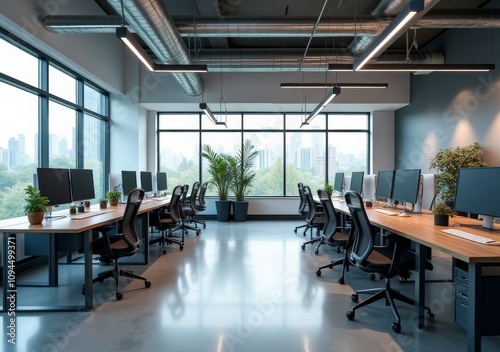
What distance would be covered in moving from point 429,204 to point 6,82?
19.0 feet

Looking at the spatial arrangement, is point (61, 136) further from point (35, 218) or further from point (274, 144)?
point (274, 144)

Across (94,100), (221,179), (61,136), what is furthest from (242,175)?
(61,136)

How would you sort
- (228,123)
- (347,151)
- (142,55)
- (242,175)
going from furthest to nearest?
(347,151) → (228,123) → (242,175) → (142,55)

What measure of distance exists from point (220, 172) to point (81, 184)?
15.4 ft

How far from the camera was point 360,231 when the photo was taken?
10.1 ft

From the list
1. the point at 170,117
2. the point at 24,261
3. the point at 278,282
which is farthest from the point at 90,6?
the point at 278,282

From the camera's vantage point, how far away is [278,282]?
3869mm

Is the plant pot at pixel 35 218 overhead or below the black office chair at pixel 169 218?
overhead

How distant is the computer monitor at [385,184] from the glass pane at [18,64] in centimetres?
549

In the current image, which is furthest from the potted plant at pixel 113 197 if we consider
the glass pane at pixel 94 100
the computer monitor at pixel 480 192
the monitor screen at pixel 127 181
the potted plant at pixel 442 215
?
the computer monitor at pixel 480 192

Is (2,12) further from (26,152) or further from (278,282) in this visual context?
(278,282)

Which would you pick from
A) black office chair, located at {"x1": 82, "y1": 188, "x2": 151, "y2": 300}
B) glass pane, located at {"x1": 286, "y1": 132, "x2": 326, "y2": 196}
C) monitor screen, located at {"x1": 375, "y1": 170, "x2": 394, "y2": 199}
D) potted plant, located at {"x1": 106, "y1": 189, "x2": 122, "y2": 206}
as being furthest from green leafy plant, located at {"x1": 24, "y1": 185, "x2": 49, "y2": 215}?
glass pane, located at {"x1": 286, "y1": 132, "x2": 326, "y2": 196}

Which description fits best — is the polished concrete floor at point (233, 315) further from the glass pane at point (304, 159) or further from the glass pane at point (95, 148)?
the glass pane at point (304, 159)

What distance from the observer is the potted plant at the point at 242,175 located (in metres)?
8.75
